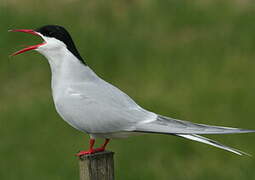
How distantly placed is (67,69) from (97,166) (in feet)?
1.81

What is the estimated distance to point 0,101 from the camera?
8289 millimetres

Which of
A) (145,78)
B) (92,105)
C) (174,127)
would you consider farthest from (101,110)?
(145,78)

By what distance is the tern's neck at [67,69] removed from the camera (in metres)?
3.60

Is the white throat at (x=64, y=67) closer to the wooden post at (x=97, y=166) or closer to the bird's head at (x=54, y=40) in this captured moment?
the bird's head at (x=54, y=40)

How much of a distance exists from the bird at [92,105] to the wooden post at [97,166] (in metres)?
0.05

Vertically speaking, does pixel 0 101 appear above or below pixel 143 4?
below

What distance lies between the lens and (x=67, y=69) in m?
3.62

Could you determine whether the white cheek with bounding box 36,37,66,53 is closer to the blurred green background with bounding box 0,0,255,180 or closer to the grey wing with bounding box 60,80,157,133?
the grey wing with bounding box 60,80,157,133

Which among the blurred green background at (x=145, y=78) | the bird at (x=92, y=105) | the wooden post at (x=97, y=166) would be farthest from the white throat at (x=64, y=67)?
the blurred green background at (x=145, y=78)

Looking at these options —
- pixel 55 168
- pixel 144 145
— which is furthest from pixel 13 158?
pixel 144 145

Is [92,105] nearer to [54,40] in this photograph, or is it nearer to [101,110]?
[101,110]

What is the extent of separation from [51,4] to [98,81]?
688cm

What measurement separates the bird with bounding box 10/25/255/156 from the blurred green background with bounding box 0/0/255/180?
2463 millimetres

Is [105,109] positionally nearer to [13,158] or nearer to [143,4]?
[13,158]
